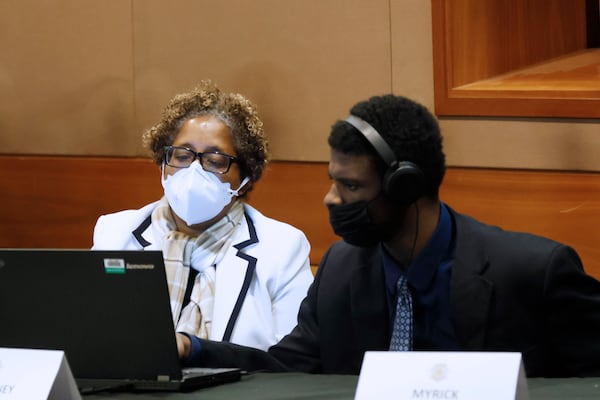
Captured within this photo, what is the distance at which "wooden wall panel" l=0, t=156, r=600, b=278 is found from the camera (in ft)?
12.3

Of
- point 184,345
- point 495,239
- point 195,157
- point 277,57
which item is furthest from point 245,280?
point 277,57

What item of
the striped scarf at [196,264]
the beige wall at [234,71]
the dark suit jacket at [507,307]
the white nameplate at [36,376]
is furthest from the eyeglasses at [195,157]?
the white nameplate at [36,376]

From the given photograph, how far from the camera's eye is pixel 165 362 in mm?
2104

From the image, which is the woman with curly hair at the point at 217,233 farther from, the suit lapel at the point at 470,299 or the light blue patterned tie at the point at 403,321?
the suit lapel at the point at 470,299

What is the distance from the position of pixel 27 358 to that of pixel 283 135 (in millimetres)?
2408

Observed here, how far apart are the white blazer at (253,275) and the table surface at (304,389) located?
741mm

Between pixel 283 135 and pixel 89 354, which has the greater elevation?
pixel 283 135

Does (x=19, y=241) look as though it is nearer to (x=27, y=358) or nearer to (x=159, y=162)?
(x=159, y=162)

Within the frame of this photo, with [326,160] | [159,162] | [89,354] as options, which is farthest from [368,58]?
[89,354]

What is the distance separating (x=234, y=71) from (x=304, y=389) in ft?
8.08

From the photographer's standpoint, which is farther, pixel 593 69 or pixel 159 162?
pixel 593 69

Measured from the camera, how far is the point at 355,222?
2348mm

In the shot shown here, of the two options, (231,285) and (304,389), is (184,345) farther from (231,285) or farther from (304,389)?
(231,285)

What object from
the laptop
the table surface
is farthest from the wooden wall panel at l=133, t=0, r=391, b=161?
the laptop
